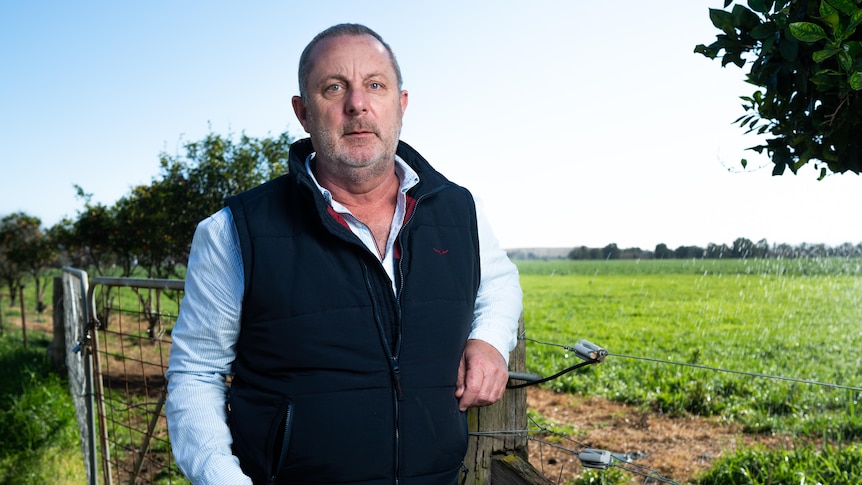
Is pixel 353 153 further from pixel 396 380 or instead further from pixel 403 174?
pixel 396 380

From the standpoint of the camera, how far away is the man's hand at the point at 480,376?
2.07 m

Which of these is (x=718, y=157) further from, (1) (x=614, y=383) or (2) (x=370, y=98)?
(1) (x=614, y=383)

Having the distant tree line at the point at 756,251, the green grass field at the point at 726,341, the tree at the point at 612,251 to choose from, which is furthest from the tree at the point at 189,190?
the tree at the point at 612,251

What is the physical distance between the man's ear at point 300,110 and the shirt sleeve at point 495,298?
0.62 m

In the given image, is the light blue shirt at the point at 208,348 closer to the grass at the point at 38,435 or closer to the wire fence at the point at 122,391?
the wire fence at the point at 122,391

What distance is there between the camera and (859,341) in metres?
13.7

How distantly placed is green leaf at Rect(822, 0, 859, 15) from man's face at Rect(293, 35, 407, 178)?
1272 millimetres

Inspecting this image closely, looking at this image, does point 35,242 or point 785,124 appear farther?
point 35,242

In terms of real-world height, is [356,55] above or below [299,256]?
above

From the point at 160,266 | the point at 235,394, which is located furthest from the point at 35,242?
the point at 235,394

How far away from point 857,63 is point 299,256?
5.51ft

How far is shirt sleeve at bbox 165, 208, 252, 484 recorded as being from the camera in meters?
1.92

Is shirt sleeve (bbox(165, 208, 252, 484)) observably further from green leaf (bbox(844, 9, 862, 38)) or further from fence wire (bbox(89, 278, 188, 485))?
green leaf (bbox(844, 9, 862, 38))

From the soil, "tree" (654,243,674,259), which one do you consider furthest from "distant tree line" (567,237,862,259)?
the soil
